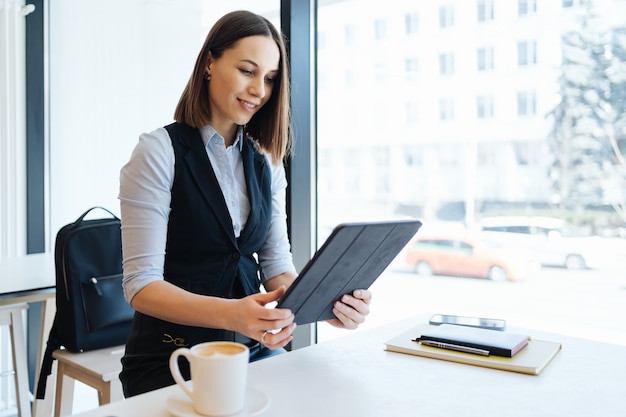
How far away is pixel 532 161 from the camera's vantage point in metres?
1.66

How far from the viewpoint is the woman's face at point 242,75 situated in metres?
1.48

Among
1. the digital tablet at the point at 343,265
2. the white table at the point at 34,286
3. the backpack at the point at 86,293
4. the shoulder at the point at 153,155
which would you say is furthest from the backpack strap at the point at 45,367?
the digital tablet at the point at 343,265

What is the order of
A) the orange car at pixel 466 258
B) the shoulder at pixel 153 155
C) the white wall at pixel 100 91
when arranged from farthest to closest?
the white wall at pixel 100 91
the orange car at pixel 466 258
the shoulder at pixel 153 155

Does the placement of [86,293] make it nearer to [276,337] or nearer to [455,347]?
[276,337]

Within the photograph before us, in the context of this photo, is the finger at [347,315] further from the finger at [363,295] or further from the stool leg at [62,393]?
the stool leg at [62,393]

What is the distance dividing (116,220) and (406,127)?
986mm

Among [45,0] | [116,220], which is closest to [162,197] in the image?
[116,220]

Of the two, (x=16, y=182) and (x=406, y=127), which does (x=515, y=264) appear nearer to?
(x=406, y=127)

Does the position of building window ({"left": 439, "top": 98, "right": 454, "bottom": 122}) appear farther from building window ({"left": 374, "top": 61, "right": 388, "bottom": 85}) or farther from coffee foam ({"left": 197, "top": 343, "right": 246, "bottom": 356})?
coffee foam ({"left": 197, "top": 343, "right": 246, "bottom": 356})

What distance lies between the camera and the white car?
1.59 metres

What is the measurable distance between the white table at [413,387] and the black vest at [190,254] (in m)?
0.32

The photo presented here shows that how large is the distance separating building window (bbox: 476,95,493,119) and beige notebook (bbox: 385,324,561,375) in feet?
2.31

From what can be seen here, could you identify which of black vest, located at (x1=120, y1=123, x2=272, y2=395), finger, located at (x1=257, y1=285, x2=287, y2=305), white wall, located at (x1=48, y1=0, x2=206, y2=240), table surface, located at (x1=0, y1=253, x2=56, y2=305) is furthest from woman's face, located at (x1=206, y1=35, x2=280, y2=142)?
white wall, located at (x1=48, y1=0, x2=206, y2=240)

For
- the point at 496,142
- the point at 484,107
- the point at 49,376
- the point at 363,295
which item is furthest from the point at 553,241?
the point at 49,376
